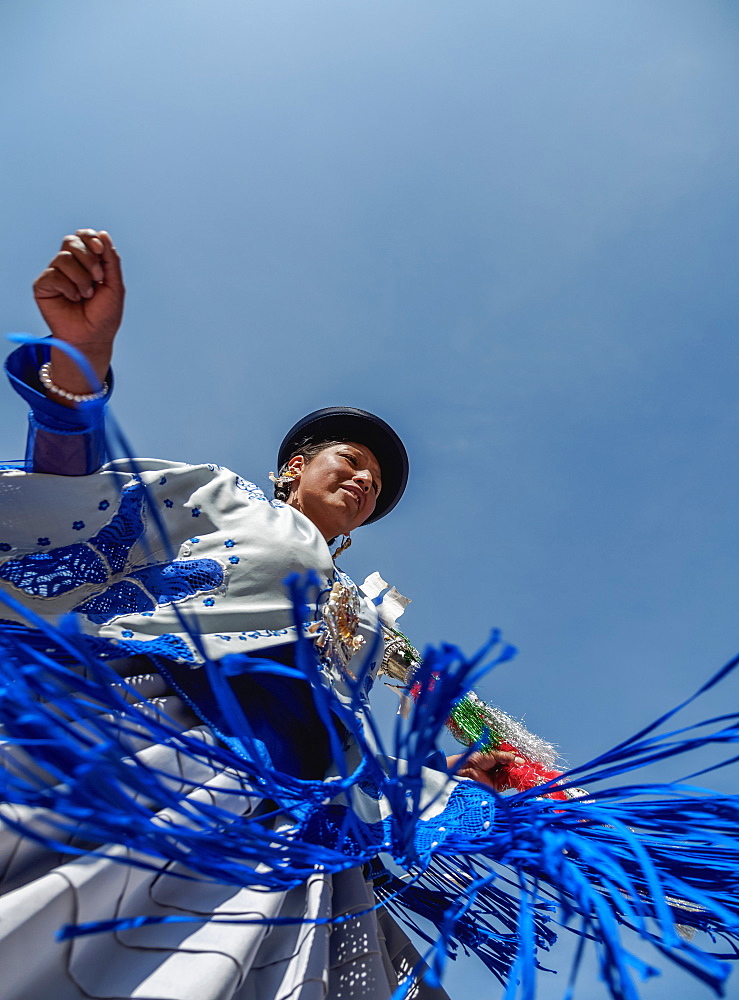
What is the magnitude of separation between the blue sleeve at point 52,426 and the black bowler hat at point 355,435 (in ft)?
3.60

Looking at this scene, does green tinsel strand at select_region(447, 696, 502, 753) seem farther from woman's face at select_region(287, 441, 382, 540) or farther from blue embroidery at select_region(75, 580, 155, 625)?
blue embroidery at select_region(75, 580, 155, 625)

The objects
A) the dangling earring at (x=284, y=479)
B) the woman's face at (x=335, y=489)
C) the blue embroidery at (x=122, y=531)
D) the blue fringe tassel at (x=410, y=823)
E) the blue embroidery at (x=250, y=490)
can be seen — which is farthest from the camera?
the dangling earring at (x=284, y=479)

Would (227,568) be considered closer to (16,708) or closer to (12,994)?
(16,708)

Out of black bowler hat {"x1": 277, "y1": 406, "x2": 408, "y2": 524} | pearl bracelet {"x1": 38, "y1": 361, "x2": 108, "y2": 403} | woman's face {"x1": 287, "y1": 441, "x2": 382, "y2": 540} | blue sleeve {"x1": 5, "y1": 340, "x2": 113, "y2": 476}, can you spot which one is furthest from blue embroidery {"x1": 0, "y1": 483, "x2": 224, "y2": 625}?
black bowler hat {"x1": 277, "y1": 406, "x2": 408, "y2": 524}

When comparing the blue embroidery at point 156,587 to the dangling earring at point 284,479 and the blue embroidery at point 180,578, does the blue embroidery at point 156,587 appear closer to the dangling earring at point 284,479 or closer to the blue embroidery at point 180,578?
the blue embroidery at point 180,578

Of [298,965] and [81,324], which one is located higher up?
[81,324]

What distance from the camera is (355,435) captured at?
219 centimetres

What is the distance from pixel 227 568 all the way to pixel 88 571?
0.91ft

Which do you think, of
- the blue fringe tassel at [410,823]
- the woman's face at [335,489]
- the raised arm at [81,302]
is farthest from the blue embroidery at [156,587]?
the woman's face at [335,489]

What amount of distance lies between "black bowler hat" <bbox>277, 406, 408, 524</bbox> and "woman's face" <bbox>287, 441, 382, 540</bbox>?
0.18 m

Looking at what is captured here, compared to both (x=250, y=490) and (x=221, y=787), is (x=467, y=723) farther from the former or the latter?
(x=221, y=787)

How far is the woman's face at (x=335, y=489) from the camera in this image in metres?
1.82

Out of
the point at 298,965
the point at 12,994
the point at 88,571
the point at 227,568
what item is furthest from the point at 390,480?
the point at 12,994

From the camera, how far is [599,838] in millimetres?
877
